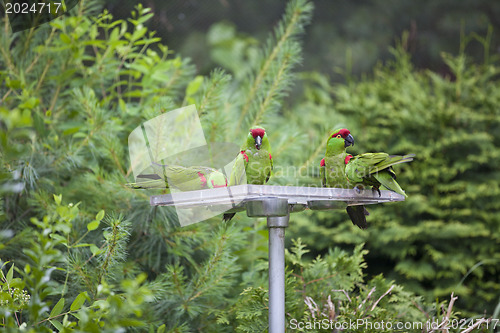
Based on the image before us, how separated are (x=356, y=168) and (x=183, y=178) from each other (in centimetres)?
38

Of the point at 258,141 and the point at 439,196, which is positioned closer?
the point at 258,141

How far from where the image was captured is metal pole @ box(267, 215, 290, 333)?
0.92 metres

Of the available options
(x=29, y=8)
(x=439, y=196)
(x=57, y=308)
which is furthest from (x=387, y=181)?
(x=439, y=196)

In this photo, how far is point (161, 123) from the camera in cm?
125

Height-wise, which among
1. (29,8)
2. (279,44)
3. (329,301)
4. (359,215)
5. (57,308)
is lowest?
(329,301)

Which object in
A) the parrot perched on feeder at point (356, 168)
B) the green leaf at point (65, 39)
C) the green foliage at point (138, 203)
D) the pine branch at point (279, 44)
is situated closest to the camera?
the parrot perched on feeder at point (356, 168)

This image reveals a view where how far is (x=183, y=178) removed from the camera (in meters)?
0.97

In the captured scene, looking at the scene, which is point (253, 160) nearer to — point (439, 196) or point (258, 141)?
point (258, 141)

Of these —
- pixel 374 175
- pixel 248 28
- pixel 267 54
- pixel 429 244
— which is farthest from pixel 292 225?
pixel 248 28

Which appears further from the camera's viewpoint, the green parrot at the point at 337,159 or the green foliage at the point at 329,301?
the green foliage at the point at 329,301

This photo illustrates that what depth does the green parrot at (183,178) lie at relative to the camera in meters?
0.97

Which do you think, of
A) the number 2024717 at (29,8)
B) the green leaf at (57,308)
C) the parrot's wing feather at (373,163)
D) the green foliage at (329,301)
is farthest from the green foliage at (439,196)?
the green leaf at (57,308)

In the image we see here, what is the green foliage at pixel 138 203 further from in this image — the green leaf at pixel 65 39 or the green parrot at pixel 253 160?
the green parrot at pixel 253 160

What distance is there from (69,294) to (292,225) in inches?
54.4
